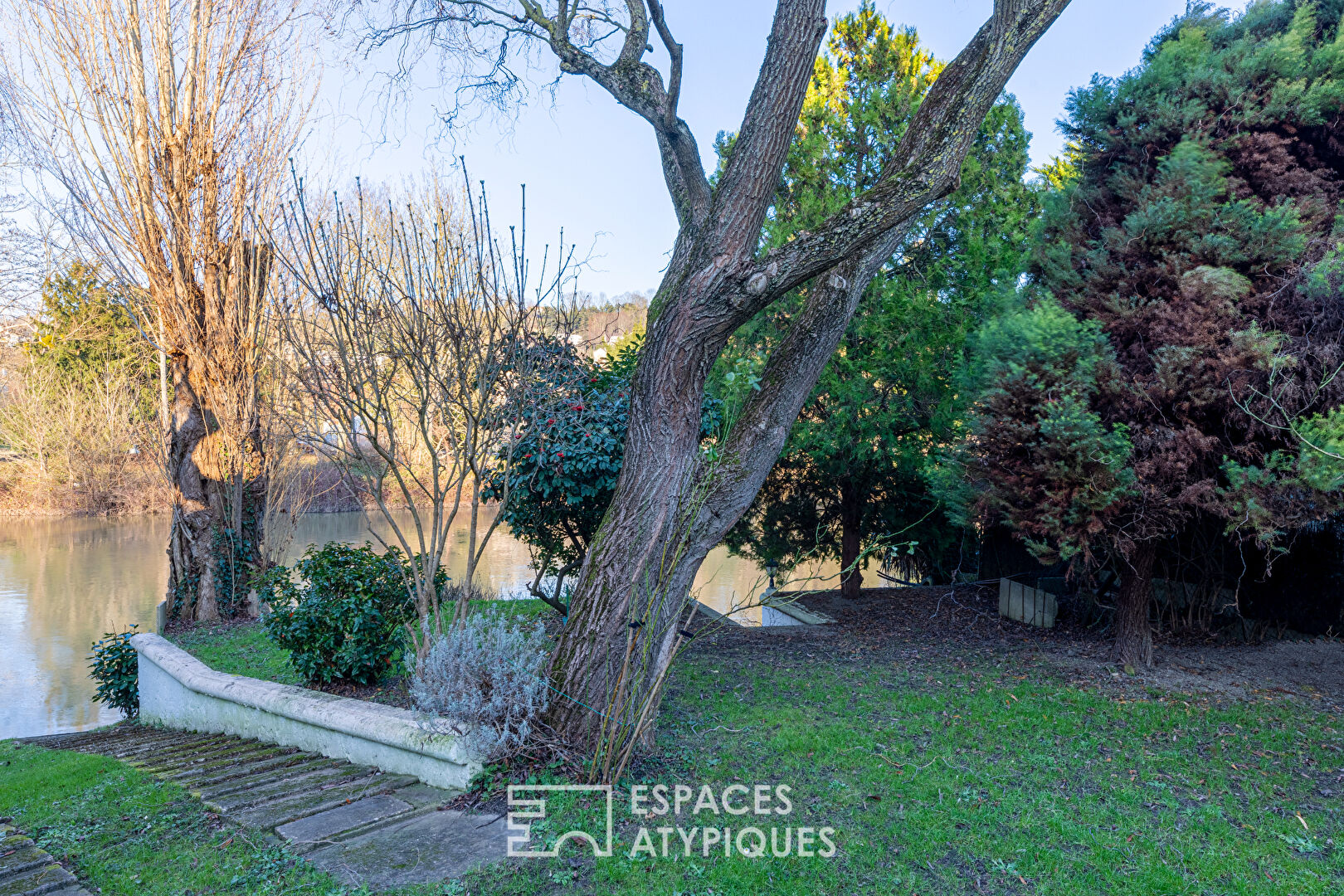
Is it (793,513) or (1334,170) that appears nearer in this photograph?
(1334,170)

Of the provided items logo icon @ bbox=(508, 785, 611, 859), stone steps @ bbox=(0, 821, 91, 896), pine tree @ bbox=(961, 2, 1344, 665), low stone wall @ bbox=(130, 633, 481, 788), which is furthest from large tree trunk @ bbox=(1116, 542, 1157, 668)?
stone steps @ bbox=(0, 821, 91, 896)

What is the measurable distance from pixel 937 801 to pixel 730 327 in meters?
2.51

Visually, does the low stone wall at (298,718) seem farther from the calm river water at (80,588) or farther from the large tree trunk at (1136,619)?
the large tree trunk at (1136,619)

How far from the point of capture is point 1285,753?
443cm

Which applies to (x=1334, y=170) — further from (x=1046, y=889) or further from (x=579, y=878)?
(x=579, y=878)

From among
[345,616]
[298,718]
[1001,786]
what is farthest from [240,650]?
[1001,786]

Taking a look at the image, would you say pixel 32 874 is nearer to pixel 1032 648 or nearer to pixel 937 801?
pixel 937 801

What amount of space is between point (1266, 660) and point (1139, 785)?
3.37m

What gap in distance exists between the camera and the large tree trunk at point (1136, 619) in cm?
617

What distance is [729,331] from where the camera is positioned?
406cm

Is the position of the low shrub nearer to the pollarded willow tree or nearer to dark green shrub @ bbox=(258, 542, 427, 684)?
the pollarded willow tree

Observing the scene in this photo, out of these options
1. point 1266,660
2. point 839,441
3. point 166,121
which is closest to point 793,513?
point 839,441

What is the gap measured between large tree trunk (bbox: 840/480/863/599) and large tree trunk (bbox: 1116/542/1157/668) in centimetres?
359

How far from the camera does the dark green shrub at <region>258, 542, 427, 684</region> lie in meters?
5.57
